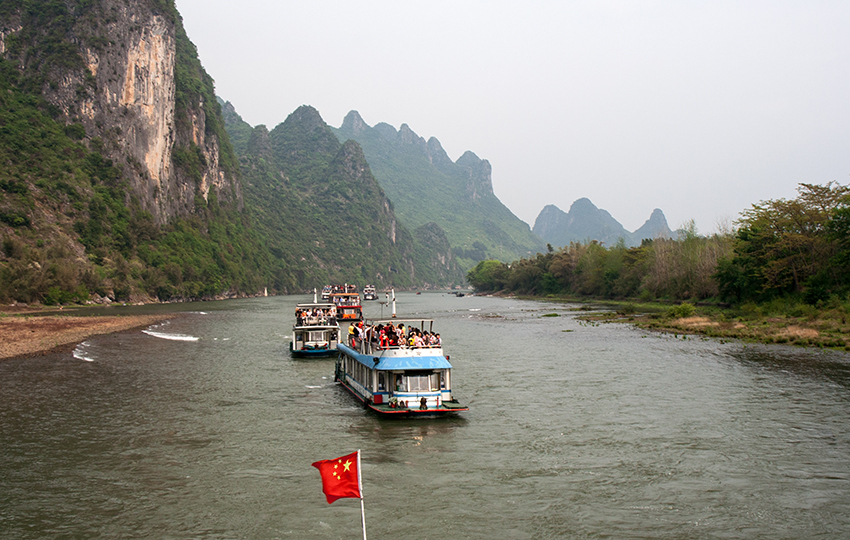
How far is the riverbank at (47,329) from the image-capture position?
152 feet

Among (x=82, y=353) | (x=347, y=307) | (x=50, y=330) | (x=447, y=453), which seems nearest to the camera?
(x=447, y=453)

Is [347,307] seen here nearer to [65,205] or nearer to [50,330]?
[50,330]

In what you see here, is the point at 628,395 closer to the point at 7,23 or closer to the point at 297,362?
the point at 297,362

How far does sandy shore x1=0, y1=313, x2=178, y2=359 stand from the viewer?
46.3 meters

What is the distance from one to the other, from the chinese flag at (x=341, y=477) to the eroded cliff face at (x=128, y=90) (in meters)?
152

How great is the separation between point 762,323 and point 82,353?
2352 inches

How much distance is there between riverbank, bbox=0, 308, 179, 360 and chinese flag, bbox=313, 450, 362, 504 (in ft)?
131

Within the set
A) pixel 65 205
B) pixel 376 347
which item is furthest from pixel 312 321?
pixel 65 205

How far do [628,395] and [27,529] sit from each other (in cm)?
2692

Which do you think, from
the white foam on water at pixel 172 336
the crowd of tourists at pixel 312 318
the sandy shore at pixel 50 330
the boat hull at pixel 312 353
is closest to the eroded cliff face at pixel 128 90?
the sandy shore at pixel 50 330

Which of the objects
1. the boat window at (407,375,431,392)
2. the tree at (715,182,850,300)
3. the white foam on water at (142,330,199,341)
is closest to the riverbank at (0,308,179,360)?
the white foam on water at (142,330,199,341)

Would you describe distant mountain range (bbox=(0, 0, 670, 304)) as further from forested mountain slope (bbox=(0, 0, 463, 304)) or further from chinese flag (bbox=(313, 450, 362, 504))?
chinese flag (bbox=(313, 450, 362, 504))

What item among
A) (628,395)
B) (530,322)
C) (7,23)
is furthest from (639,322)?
(7,23)

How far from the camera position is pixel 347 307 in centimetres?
9481
